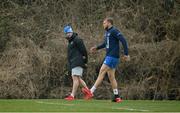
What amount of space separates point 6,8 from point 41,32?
1.85m

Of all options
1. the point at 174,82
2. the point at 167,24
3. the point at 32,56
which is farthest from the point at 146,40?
the point at 32,56

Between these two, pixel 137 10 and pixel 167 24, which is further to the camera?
pixel 137 10

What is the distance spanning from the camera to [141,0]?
81.1ft

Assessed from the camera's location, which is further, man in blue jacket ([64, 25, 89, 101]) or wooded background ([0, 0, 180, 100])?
wooded background ([0, 0, 180, 100])

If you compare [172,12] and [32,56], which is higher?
[172,12]

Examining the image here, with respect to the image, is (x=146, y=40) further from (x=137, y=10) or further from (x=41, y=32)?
(x=41, y=32)

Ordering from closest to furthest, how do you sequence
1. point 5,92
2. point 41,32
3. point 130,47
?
1. point 5,92
2. point 130,47
3. point 41,32

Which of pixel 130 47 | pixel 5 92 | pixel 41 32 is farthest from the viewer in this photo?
pixel 41 32

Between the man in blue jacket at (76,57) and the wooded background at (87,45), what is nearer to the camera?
the man in blue jacket at (76,57)

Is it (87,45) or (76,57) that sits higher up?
(87,45)

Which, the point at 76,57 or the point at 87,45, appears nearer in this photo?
the point at 76,57

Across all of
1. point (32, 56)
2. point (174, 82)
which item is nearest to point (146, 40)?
point (174, 82)

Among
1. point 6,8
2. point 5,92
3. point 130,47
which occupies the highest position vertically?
point 6,8

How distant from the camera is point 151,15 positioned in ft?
78.6
